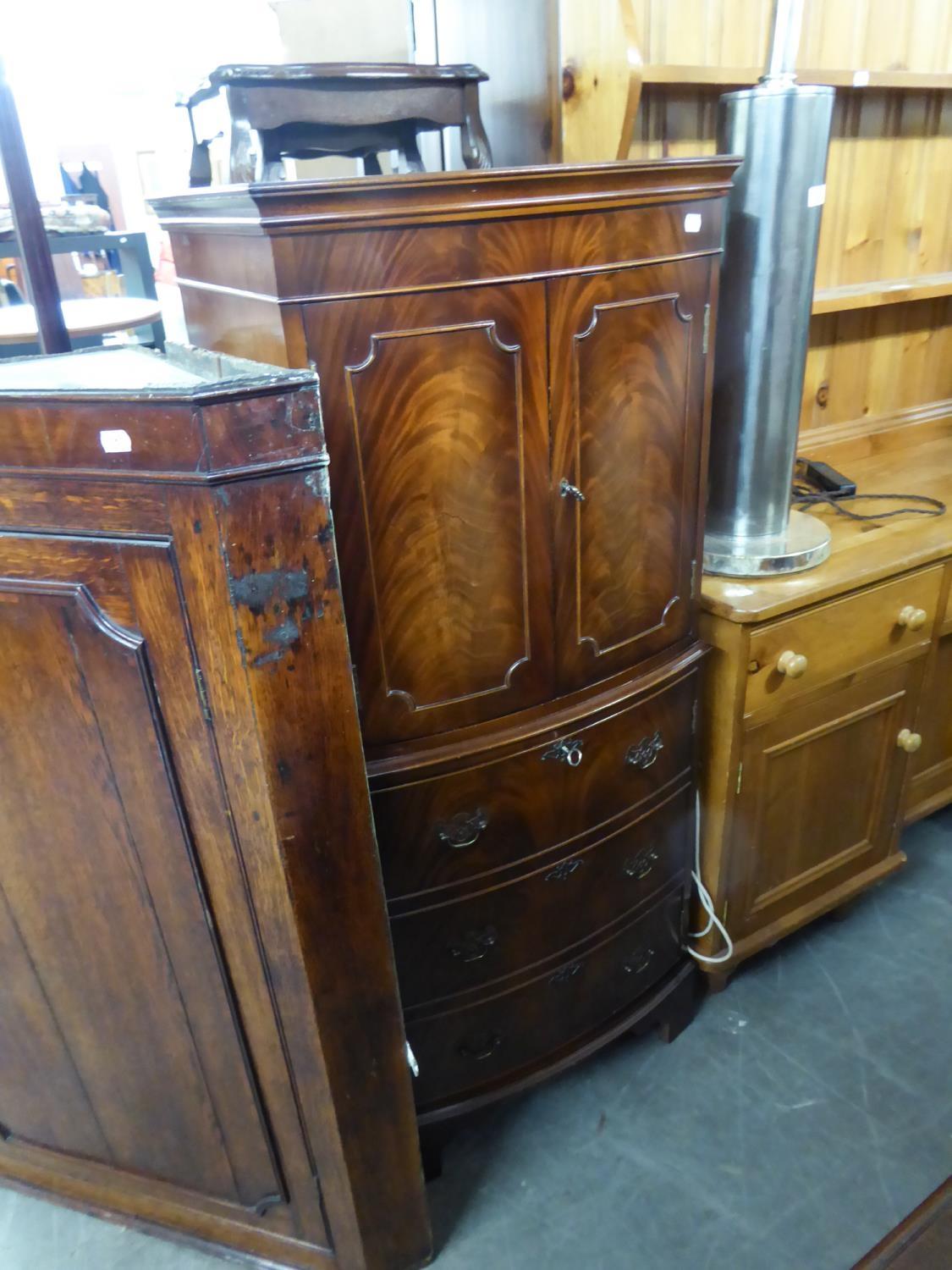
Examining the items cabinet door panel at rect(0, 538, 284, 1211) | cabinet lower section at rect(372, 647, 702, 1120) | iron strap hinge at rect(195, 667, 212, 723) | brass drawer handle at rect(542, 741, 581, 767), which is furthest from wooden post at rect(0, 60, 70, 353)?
brass drawer handle at rect(542, 741, 581, 767)

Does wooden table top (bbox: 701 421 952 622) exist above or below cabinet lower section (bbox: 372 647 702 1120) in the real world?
above

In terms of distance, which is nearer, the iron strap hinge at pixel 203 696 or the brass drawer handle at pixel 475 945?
the iron strap hinge at pixel 203 696

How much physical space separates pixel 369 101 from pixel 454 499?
48 cm

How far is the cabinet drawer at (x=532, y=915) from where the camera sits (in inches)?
47.2

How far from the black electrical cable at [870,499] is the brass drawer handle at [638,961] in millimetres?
870

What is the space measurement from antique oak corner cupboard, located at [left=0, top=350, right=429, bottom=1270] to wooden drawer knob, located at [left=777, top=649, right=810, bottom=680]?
2.45 ft

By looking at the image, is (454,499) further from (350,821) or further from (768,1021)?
(768,1021)

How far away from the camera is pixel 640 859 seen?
4.52 ft

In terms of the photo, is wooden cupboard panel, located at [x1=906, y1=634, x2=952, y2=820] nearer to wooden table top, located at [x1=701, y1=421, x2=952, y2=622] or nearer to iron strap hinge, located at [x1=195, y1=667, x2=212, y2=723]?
wooden table top, located at [x1=701, y1=421, x2=952, y2=622]

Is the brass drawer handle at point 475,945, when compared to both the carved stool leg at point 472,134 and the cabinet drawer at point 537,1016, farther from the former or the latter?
the carved stool leg at point 472,134

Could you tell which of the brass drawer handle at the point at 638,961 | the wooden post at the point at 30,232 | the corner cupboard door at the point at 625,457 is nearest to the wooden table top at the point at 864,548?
the corner cupboard door at the point at 625,457

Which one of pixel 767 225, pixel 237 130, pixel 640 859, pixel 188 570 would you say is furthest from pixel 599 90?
pixel 640 859

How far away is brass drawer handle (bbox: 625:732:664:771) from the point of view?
129cm

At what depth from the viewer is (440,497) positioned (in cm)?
100
